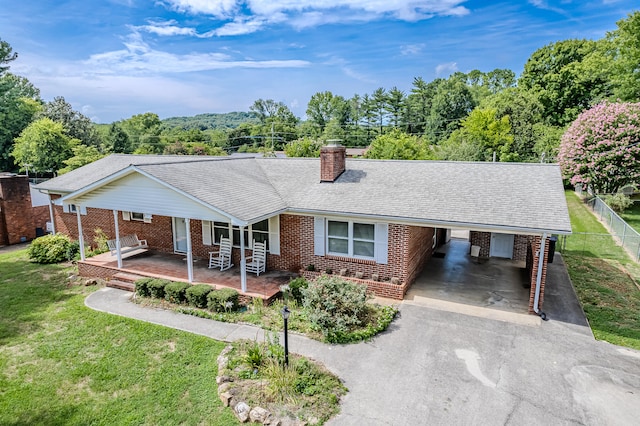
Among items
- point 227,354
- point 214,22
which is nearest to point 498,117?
point 214,22

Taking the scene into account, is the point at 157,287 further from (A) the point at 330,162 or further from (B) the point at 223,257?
(A) the point at 330,162

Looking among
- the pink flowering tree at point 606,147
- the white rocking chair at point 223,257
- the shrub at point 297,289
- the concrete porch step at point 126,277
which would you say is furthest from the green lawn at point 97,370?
the pink flowering tree at point 606,147

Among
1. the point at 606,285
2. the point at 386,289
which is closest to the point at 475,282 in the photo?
the point at 386,289

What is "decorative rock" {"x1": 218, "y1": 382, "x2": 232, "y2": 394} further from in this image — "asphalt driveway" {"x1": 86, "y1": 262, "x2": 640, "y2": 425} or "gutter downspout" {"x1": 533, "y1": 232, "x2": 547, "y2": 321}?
"gutter downspout" {"x1": 533, "y1": 232, "x2": 547, "y2": 321}

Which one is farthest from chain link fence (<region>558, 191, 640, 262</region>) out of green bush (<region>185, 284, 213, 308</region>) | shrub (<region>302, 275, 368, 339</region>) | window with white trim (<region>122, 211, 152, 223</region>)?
window with white trim (<region>122, 211, 152, 223</region>)

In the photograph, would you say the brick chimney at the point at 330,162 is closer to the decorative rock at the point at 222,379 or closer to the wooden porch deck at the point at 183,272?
the wooden porch deck at the point at 183,272

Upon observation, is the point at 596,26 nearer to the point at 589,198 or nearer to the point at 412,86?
the point at 589,198

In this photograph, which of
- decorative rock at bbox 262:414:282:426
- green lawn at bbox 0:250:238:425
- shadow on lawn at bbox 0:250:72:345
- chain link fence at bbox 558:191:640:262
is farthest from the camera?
chain link fence at bbox 558:191:640:262
